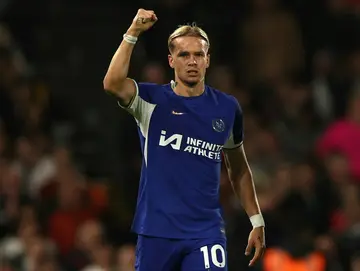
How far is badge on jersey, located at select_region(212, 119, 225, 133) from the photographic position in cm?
Answer: 688

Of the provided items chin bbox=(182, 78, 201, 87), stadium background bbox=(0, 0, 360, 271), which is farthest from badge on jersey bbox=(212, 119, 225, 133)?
stadium background bbox=(0, 0, 360, 271)

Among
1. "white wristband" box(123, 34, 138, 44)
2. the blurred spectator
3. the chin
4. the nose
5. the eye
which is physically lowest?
the blurred spectator

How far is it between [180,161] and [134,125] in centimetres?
582

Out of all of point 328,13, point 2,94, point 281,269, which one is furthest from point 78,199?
point 328,13

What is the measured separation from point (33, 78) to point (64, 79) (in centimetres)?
68

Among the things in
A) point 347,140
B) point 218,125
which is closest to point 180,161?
point 218,125

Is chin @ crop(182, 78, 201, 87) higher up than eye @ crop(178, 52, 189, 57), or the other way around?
eye @ crop(178, 52, 189, 57)

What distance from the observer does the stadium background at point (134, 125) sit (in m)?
11.1

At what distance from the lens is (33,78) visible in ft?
44.5

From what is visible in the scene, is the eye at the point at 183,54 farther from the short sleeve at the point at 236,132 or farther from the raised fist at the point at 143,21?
the short sleeve at the point at 236,132

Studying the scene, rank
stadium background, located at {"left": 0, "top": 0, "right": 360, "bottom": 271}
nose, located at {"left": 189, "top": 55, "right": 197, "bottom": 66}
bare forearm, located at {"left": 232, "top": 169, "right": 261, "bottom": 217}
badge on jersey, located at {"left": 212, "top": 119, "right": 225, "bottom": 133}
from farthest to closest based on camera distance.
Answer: stadium background, located at {"left": 0, "top": 0, "right": 360, "bottom": 271}
bare forearm, located at {"left": 232, "top": 169, "right": 261, "bottom": 217}
badge on jersey, located at {"left": 212, "top": 119, "right": 225, "bottom": 133}
nose, located at {"left": 189, "top": 55, "right": 197, "bottom": 66}

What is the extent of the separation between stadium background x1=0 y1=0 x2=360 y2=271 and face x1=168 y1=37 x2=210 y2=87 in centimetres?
335

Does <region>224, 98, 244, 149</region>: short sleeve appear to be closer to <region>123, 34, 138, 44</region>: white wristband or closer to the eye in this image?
the eye

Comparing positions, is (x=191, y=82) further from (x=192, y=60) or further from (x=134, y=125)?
(x=134, y=125)
